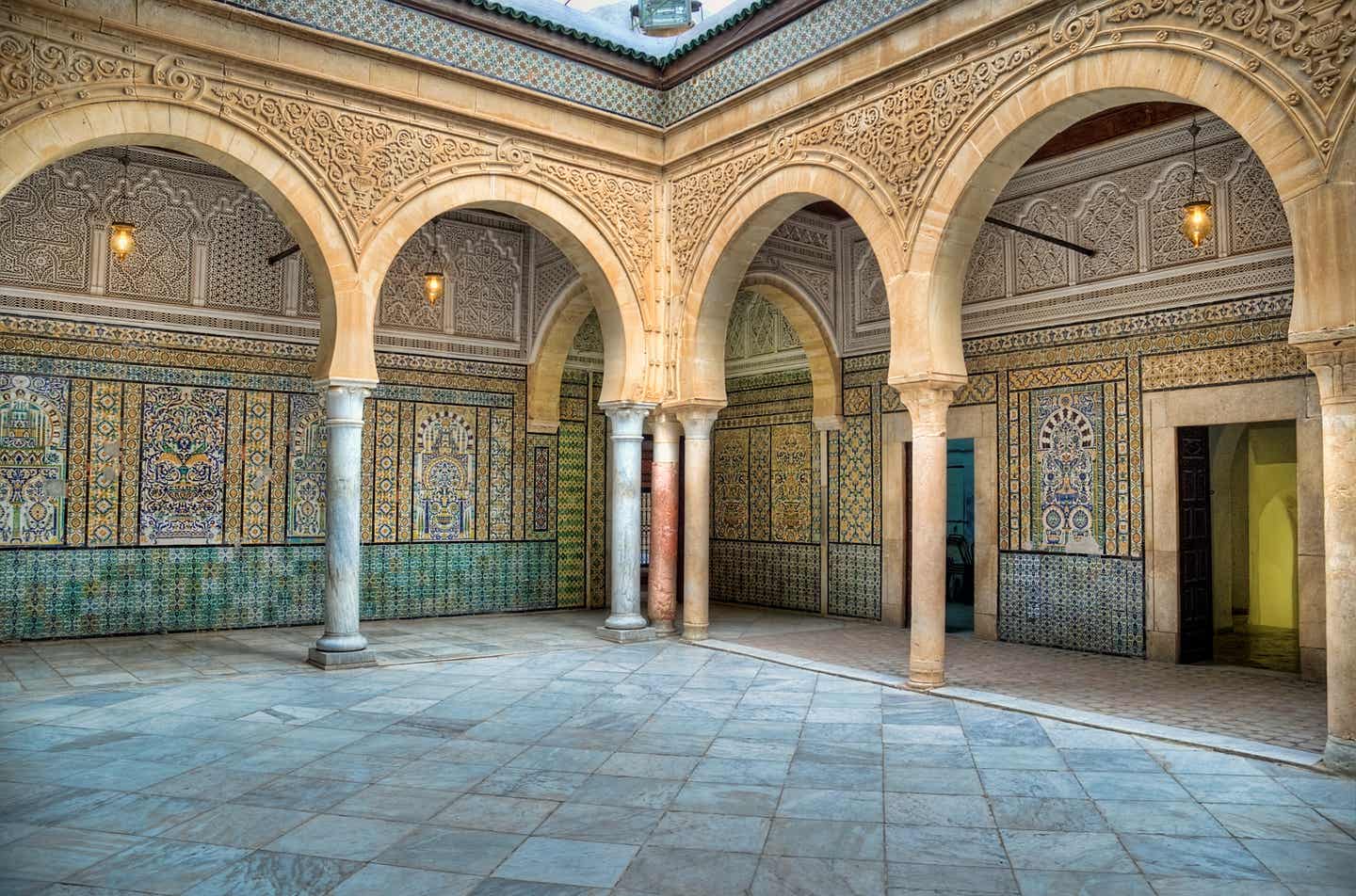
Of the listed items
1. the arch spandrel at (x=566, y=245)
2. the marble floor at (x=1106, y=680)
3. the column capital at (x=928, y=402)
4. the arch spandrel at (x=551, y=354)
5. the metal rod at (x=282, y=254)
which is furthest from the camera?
the arch spandrel at (x=551, y=354)

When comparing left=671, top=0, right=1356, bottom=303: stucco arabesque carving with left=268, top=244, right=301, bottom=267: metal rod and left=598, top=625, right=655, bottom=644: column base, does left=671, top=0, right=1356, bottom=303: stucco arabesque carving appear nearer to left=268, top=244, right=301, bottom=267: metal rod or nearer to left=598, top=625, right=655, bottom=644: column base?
left=598, top=625, right=655, bottom=644: column base

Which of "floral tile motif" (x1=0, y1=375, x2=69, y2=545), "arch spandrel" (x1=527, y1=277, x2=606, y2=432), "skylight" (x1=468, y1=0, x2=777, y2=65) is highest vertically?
"skylight" (x1=468, y1=0, x2=777, y2=65)

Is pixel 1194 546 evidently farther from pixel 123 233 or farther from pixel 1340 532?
pixel 123 233

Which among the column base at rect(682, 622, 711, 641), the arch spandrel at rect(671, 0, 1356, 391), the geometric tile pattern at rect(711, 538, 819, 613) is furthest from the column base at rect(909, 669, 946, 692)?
the geometric tile pattern at rect(711, 538, 819, 613)

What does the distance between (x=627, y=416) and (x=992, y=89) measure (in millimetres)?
3966

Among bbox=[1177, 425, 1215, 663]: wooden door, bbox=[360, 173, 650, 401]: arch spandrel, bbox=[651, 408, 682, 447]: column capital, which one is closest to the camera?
bbox=[360, 173, 650, 401]: arch spandrel

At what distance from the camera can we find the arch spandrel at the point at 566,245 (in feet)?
24.0

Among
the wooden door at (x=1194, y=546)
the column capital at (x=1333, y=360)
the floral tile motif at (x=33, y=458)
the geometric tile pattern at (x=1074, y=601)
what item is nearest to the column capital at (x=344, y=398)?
the floral tile motif at (x=33, y=458)

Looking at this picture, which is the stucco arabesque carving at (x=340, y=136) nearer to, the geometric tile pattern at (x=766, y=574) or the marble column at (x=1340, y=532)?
the geometric tile pattern at (x=766, y=574)

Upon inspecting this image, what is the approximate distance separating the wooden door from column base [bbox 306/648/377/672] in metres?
6.17

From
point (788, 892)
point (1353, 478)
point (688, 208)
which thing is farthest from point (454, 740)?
point (688, 208)

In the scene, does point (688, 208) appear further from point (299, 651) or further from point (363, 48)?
point (299, 651)

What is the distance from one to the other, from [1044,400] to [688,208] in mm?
3487

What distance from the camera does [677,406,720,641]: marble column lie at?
8.63m
